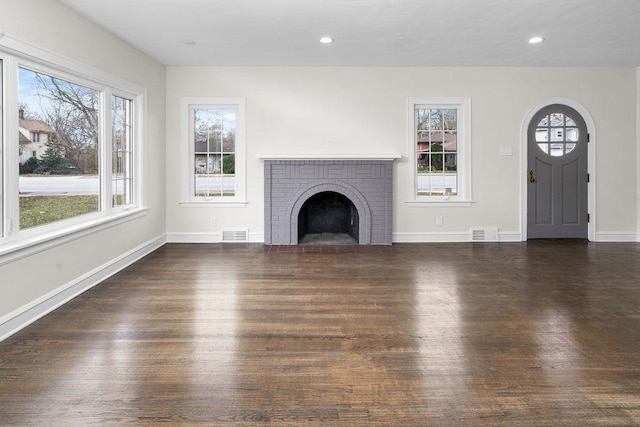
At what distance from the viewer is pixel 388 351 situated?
112 inches

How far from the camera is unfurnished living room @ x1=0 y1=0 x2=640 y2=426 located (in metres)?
2.43

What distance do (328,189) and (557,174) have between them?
11.0 ft

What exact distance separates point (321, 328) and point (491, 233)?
458cm

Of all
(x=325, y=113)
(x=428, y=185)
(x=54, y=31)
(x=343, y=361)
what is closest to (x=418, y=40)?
(x=325, y=113)

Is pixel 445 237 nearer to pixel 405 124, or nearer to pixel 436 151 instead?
pixel 436 151

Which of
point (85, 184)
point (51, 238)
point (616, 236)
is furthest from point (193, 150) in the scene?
point (616, 236)

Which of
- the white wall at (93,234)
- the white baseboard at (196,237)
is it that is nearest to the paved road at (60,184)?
the white wall at (93,234)

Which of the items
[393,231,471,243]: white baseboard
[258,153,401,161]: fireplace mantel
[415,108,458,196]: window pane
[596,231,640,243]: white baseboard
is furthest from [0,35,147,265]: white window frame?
[596,231,640,243]: white baseboard

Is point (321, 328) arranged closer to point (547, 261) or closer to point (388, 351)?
point (388, 351)

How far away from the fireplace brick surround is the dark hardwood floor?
180 cm

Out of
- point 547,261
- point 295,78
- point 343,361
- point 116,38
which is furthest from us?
point 295,78

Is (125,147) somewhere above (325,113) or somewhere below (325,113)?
below

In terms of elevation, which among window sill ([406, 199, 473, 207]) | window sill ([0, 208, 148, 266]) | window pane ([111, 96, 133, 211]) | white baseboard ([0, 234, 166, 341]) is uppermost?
window pane ([111, 96, 133, 211])

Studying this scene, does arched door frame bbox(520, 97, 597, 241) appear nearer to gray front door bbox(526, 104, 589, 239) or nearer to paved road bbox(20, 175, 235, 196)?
gray front door bbox(526, 104, 589, 239)
